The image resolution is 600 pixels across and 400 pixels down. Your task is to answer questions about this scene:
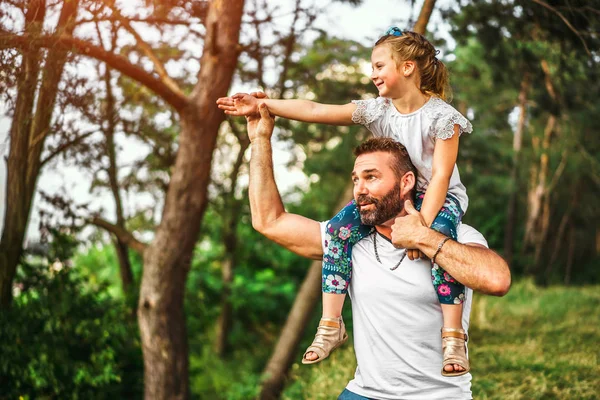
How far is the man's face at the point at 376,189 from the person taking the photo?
2.63 metres

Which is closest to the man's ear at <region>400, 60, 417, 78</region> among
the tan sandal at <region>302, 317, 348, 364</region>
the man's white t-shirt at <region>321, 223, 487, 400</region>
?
the man's white t-shirt at <region>321, 223, 487, 400</region>

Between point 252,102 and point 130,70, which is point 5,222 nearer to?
point 130,70

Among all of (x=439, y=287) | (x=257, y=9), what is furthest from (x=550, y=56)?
(x=439, y=287)

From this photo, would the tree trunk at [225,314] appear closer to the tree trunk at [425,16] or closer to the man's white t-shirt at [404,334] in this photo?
the tree trunk at [425,16]

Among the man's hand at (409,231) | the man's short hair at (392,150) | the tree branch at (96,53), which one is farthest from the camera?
the tree branch at (96,53)

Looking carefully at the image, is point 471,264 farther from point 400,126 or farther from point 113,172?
point 113,172

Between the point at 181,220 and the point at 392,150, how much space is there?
3.92m

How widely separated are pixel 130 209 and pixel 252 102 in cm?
695

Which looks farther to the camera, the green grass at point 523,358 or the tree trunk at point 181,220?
the tree trunk at point 181,220

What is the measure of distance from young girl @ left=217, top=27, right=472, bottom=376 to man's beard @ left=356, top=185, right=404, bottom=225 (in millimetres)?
114

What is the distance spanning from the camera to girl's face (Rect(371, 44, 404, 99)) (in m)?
2.83

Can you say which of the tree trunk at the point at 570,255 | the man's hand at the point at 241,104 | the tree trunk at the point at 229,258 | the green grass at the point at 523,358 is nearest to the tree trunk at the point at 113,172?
the tree trunk at the point at 229,258

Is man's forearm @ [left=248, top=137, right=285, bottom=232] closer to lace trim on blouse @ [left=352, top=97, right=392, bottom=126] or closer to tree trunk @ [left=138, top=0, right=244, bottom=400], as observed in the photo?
lace trim on blouse @ [left=352, top=97, right=392, bottom=126]

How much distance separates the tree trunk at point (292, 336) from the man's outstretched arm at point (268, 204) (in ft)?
18.3
